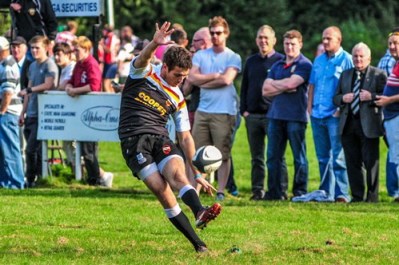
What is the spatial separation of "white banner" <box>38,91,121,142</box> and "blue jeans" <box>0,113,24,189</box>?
0.87 m

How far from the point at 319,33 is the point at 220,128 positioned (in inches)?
1114

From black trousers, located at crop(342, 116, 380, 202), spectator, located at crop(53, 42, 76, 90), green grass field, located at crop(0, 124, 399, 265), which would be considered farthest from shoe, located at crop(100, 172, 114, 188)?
black trousers, located at crop(342, 116, 380, 202)

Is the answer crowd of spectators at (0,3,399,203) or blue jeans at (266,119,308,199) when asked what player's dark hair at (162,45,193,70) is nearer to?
crowd of spectators at (0,3,399,203)

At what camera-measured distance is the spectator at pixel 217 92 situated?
1714 cm

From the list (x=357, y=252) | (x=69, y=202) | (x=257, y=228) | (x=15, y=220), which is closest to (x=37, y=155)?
(x=69, y=202)

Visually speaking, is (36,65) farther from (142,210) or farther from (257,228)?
(257,228)

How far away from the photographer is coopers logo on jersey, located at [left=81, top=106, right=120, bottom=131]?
18.6 m

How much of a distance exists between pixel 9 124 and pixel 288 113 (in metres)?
4.34

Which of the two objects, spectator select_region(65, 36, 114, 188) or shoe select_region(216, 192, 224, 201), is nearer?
shoe select_region(216, 192, 224, 201)

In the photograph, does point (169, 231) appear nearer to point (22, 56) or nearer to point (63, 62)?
point (63, 62)

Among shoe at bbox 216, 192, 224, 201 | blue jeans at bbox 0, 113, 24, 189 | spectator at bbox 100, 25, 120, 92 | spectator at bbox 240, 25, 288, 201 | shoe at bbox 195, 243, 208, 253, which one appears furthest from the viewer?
spectator at bbox 100, 25, 120, 92

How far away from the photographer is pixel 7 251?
11820mm

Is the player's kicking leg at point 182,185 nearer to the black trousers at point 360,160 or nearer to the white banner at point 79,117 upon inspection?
the black trousers at point 360,160

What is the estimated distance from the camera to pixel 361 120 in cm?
1658
